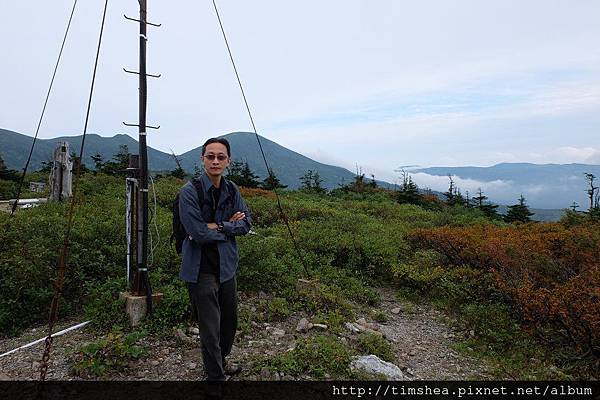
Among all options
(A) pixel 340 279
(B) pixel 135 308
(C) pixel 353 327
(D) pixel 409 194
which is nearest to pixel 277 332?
(C) pixel 353 327

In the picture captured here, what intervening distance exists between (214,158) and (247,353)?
2040mm

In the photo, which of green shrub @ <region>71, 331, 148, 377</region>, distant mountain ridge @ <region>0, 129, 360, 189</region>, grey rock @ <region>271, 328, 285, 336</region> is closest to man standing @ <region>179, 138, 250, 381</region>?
green shrub @ <region>71, 331, 148, 377</region>

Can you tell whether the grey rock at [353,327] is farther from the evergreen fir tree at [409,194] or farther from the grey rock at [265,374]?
the evergreen fir tree at [409,194]

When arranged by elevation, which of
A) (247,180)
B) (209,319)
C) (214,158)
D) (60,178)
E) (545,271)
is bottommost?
(545,271)

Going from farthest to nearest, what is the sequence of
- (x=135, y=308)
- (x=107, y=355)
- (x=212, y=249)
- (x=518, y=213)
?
1. (x=518, y=213)
2. (x=135, y=308)
3. (x=107, y=355)
4. (x=212, y=249)

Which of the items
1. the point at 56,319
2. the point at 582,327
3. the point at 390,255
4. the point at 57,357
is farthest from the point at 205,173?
the point at 390,255

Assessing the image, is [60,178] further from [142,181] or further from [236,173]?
[236,173]

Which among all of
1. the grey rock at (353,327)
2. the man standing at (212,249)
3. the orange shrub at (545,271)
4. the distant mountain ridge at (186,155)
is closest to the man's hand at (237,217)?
the man standing at (212,249)

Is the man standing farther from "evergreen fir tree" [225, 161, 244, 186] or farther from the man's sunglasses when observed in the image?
"evergreen fir tree" [225, 161, 244, 186]

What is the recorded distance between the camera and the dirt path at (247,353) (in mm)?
3619

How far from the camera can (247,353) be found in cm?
405

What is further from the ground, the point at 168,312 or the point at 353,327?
the point at 168,312

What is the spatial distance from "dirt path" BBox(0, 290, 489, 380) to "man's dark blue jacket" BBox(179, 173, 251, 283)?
1.09 meters

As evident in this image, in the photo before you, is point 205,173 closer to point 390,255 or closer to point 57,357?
point 57,357
